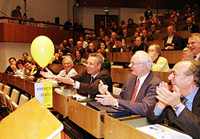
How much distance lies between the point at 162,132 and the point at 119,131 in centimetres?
30

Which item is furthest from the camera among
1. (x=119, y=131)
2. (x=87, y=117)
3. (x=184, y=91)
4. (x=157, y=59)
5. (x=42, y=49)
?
(x=157, y=59)

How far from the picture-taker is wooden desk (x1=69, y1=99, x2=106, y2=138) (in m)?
1.73

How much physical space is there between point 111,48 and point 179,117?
5254 mm

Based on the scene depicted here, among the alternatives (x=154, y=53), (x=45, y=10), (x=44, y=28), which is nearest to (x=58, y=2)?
(x=45, y=10)

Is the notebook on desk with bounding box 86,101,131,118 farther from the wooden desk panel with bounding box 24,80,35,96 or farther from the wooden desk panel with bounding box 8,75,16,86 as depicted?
the wooden desk panel with bounding box 8,75,16,86

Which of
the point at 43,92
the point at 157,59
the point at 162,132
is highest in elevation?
the point at 157,59

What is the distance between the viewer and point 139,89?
2129 mm

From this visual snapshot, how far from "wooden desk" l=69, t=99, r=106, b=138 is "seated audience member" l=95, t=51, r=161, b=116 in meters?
0.16

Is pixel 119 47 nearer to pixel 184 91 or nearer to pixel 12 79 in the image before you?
pixel 12 79

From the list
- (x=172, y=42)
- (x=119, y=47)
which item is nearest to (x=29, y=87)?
(x=119, y=47)

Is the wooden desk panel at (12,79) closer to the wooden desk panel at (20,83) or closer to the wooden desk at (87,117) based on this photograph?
the wooden desk panel at (20,83)

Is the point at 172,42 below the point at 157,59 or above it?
above

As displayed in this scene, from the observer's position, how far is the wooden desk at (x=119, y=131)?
1.23m

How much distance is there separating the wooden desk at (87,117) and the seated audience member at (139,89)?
0.52 feet
